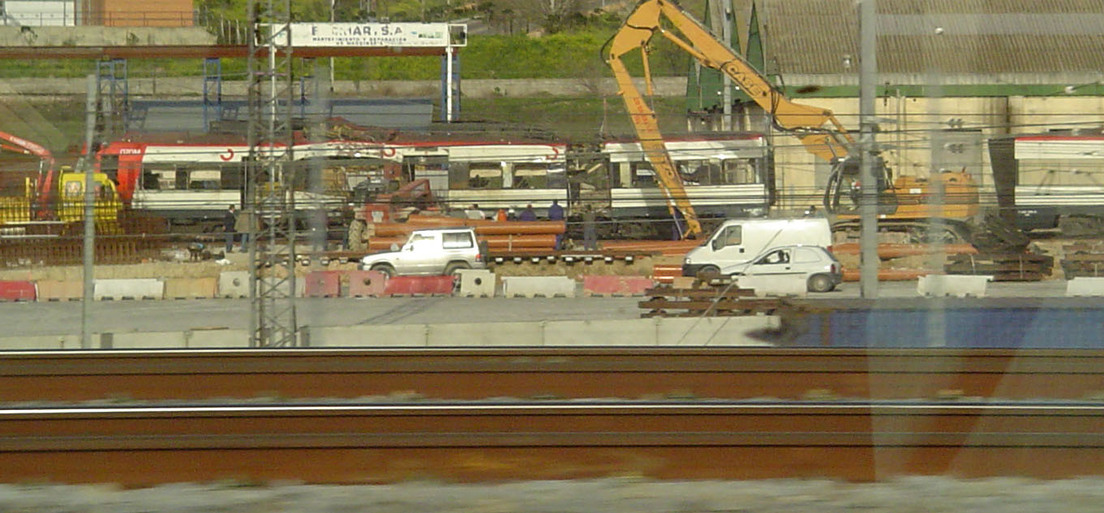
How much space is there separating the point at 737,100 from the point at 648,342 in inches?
294

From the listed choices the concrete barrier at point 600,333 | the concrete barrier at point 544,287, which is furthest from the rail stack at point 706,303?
the concrete barrier at point 544,287

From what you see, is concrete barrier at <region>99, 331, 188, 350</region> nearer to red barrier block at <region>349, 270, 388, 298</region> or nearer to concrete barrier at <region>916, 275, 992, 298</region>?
red barrier block at <region>349, 270, 388, 298</region>

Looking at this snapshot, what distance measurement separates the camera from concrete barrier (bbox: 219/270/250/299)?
40.6 feet

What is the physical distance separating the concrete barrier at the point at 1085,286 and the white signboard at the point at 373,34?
10349 mm

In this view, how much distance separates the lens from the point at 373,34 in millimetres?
17922

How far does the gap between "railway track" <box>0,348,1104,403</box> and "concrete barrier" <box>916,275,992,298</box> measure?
14.8 inches

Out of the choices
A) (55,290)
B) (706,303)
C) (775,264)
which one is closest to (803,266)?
(775,264)

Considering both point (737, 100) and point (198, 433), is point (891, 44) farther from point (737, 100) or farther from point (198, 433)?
point (737, 100)

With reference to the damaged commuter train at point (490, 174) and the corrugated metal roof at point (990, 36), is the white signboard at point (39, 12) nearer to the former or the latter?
the damaged commuter train at point (490, 174)

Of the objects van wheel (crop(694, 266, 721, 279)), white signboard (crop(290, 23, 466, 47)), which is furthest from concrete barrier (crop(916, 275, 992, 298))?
white signboard (crop(290, 23, 466, 47))

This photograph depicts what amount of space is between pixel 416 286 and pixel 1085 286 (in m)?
6.78

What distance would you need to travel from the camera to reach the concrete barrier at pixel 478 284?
41.8ft

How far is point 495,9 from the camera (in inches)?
1013

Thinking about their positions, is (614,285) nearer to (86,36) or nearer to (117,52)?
(117,52)
